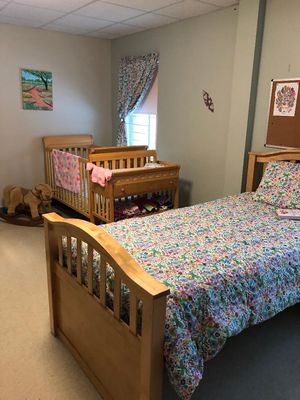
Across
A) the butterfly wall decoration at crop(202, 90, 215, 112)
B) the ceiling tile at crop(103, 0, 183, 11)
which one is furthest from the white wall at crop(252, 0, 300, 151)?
the ceiling tile at crop(103, 0, 183, 11)

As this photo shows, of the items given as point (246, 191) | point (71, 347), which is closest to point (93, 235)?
point (71, 347)

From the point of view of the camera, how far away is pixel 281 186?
2639 millimetres

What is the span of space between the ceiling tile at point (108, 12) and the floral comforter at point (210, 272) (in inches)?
87.5

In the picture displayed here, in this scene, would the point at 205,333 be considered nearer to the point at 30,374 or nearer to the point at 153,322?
the point at 153,322

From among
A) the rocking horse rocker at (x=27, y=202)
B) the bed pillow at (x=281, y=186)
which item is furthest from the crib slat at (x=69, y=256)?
the rocking horse rocker at (x=27, y=202)

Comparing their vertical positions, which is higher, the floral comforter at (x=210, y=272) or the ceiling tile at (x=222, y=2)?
the ceiling tile at (x=222, y=2)

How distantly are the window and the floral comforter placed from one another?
2.41 meters

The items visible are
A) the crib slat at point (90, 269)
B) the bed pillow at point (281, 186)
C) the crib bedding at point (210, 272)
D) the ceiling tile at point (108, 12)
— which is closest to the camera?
the crib bedding at point (210, 272)

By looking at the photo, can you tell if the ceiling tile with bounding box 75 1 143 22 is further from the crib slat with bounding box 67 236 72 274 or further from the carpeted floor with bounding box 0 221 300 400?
the carpeted floor with bounding box 0 221 300 400

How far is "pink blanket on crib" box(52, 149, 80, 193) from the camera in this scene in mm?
3768

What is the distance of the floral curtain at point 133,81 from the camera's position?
13.6ft

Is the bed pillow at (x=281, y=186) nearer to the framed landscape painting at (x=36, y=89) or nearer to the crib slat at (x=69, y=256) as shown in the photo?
the crib slat at (x=69, y=256)

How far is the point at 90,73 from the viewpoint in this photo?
4.71 m

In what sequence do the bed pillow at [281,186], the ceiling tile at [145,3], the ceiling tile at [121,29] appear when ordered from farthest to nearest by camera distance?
the ceiling tile at [121,29] < the ceiling tile at [145,3] < the bed pillow at [281,186]
